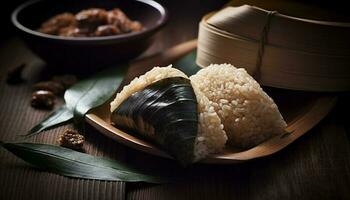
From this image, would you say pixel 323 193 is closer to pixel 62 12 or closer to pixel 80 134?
pixel 80 134

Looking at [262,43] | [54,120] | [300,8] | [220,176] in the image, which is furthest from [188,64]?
[220,176]

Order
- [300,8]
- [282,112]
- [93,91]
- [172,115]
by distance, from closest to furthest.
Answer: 1. [172,115]
2. [282,112]
3. [93,91]
4. [300,8]

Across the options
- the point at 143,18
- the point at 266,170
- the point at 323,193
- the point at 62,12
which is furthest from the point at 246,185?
the point at 62,12

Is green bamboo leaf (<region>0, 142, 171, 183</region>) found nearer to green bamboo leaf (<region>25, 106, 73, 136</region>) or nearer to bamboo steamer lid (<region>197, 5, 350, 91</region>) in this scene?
green bamboo leaf (<region>25, 106, 73, 136</region>)

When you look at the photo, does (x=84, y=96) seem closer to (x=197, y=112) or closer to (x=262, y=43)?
(x=197, y=112)

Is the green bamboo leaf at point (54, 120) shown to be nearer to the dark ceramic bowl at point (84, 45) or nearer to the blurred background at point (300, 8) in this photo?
the dark ceramic bowl at point (84, 45)

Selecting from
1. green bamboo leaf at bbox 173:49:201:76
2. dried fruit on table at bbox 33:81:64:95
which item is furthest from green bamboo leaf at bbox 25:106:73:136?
green bamboo leaf at bbox 173:49:201:76
